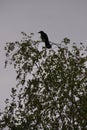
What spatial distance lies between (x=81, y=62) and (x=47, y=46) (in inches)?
80.7

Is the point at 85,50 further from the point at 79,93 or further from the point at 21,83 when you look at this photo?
the point at 21,83

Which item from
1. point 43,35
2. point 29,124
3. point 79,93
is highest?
point 43,35

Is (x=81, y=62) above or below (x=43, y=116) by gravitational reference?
above

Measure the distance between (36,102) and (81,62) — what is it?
3.12 meters

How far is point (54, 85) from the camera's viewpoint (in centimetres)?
1778

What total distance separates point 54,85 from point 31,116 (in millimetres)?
1942

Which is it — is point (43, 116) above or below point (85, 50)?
below

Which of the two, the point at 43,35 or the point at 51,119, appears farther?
the point at 43,35

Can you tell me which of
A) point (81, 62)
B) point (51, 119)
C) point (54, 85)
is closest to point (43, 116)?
point (51, 119)

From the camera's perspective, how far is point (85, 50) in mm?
18562

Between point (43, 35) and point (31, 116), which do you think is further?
point (43, 35)

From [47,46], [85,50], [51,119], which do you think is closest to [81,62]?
[85,50]


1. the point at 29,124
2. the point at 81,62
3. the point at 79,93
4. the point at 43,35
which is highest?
the point at 43,35

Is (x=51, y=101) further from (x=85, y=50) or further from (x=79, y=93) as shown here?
(x=85, y=50)
